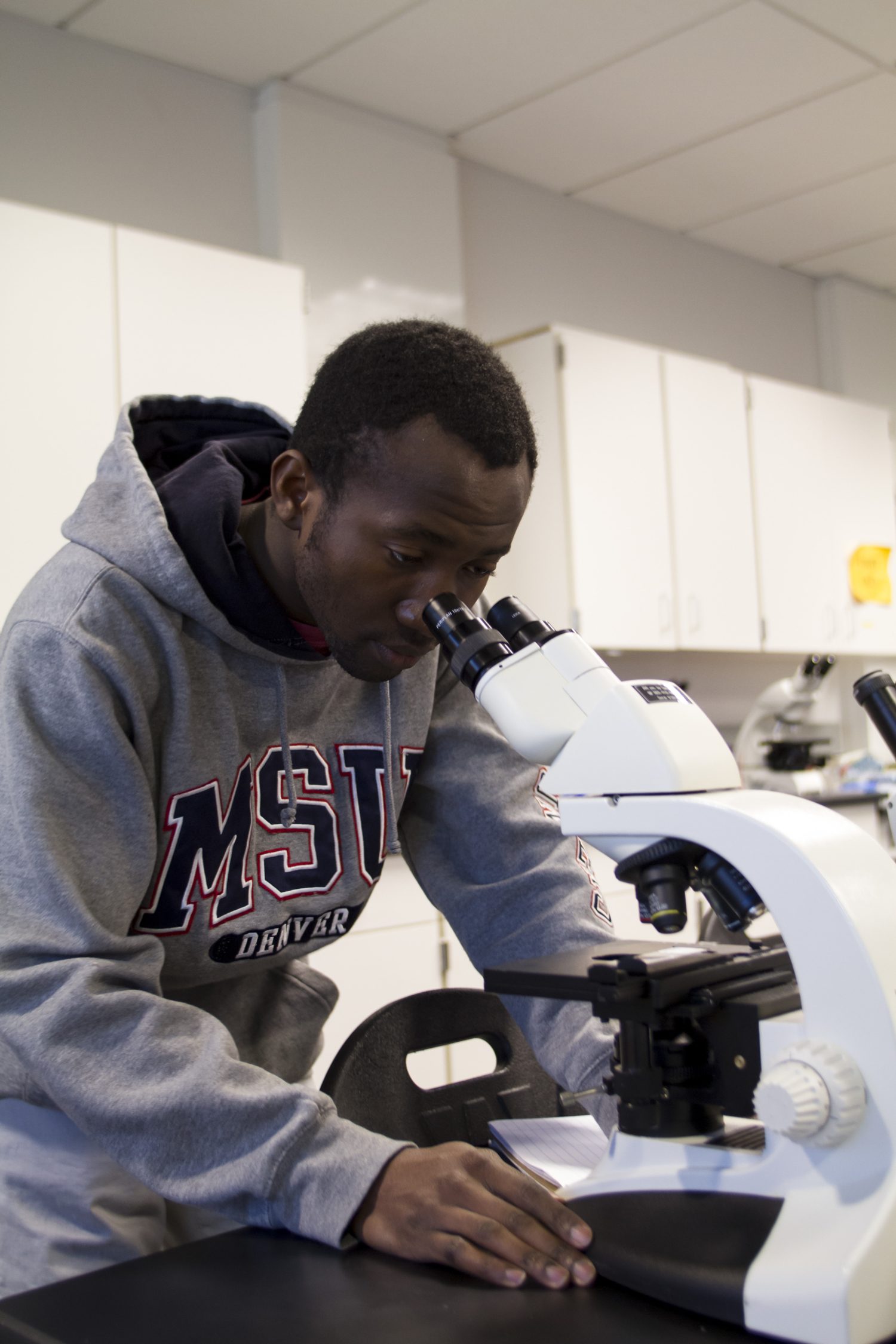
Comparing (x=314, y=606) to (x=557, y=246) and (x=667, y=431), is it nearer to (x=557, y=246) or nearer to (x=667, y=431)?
(x=667, y=431)

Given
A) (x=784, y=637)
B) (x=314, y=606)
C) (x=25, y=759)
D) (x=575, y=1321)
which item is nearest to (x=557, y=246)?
(x=784, y=637)

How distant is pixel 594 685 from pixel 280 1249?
42cm

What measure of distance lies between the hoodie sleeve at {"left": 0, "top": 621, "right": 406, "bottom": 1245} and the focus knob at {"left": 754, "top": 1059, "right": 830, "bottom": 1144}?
28cm

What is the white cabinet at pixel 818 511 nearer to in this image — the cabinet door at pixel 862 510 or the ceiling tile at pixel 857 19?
the cabinet door at pixel 862 510

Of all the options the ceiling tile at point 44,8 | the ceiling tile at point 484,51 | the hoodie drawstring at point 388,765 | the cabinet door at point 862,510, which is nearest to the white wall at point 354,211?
the ceiling tile at point 484,51

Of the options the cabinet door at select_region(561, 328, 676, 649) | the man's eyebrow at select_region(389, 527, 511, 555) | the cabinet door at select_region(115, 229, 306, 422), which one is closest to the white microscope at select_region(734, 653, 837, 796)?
the cabinet door at select_region(561, 328, 676, 649)

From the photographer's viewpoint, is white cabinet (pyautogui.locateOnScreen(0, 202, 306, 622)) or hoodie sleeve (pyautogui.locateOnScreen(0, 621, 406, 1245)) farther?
white cabinet (pyautogui.locateOnScreen(0, 202, 306, 622))

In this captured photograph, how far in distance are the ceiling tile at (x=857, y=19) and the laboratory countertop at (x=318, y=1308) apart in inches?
121

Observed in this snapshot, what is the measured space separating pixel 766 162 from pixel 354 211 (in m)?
1.38

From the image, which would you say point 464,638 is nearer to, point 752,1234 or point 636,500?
point 752,1234

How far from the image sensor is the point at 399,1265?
0.78 m

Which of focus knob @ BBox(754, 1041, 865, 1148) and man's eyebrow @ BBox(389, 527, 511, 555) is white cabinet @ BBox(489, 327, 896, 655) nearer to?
man's eyebrow @ BBox(389, 527, 511, 555)

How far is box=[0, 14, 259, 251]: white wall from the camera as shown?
2.91 m

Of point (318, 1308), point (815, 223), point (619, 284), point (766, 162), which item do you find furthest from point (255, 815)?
point (815, 223)
